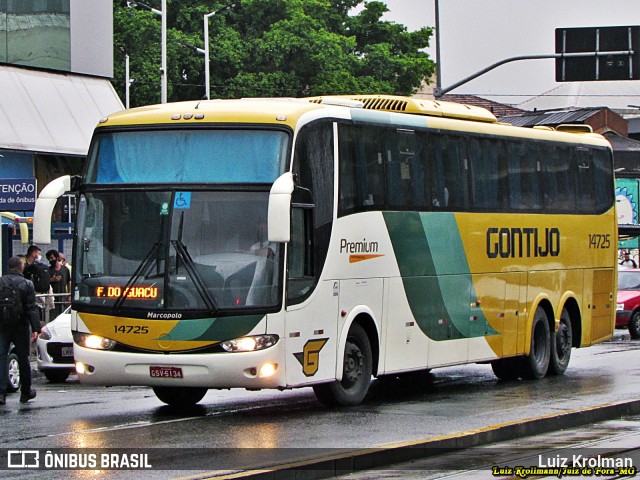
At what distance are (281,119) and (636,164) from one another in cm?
5586

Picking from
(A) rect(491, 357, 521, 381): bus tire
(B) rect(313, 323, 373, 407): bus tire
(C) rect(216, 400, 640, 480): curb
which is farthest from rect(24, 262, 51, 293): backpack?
(C) rect(216, 400, 640, 480): curb

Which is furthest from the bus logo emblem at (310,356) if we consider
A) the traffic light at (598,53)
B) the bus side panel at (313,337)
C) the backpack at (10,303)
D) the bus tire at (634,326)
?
the bus tire at (634,326)

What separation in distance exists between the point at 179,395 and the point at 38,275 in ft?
33.5

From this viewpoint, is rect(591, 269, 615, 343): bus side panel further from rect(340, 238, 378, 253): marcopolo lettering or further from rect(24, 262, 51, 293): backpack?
rect(24, 262, 51, 293): backpack

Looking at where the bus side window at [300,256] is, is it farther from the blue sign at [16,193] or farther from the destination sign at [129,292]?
the blue sign at [16,193]

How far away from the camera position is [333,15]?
69375mm

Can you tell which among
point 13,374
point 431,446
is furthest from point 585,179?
point 431,446

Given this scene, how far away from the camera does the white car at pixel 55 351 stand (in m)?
21.0

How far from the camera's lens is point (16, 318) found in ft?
54.3

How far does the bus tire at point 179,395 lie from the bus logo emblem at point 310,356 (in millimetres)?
1741

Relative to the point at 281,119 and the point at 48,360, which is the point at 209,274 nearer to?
the point at 281,119

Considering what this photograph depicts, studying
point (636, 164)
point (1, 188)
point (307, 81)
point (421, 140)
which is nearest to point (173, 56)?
point (307, 81)

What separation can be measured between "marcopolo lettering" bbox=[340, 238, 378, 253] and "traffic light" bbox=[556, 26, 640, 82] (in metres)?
15.4

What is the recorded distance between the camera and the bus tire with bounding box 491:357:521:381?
20.1 m
